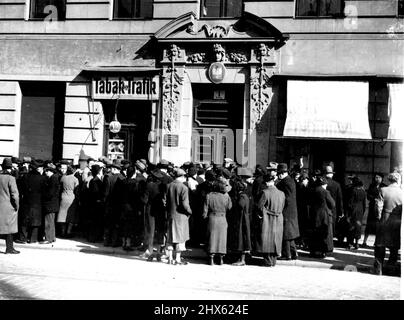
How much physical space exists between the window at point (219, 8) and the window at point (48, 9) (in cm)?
502

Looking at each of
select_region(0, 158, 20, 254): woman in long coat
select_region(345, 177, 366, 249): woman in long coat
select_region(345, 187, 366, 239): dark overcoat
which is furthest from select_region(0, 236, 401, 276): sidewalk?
select_region(0, 158, 20, 254): woman in long coat

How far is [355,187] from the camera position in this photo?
12.5m

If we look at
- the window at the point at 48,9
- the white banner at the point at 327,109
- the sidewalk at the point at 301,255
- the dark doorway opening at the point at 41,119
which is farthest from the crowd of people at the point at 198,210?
the window at the point at 48,9

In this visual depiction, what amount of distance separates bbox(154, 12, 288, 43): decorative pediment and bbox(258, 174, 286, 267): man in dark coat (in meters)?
6.58

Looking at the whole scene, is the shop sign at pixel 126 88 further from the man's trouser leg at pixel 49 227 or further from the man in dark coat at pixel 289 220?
the man in dark coat at pixel 289 220

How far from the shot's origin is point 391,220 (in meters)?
9.59

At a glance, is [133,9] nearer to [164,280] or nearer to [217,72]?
[217,72]

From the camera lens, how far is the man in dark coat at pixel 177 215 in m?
10.4

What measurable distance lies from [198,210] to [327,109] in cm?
574

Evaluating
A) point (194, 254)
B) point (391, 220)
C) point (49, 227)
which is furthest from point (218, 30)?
point (391, 220)

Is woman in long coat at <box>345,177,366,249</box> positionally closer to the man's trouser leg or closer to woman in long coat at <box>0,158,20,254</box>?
the man's trouser leg

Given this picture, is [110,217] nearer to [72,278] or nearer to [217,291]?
[72,278]

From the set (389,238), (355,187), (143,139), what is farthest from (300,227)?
(143,139)

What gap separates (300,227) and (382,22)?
703cm
